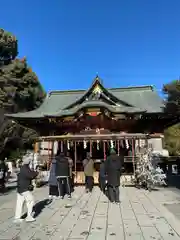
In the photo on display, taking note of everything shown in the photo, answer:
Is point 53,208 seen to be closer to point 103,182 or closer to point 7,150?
point 103,182

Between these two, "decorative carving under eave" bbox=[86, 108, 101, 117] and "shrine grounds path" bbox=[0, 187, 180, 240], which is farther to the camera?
"decorative carving under eave" bbox=[86, 108, 101, 117]

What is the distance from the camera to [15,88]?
27.9m

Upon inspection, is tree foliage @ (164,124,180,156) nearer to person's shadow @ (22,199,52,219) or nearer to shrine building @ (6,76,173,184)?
shrine building @ (6,76,173,184)

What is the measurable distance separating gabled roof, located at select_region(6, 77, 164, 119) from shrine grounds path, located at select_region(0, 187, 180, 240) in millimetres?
5796

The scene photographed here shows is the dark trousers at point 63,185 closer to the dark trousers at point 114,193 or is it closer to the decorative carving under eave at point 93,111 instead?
the dark trousers at point 114,193

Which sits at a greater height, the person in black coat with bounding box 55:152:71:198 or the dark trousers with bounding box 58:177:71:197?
the person in black coat with bounding box 55:152:71:198

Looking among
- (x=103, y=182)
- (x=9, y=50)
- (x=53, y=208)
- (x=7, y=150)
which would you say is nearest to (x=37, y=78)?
(x=9, y=50)

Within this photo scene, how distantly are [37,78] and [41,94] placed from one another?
2.74m

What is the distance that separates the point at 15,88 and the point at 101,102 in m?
17.6

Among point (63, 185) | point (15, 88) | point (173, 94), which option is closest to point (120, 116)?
point (173, 94)

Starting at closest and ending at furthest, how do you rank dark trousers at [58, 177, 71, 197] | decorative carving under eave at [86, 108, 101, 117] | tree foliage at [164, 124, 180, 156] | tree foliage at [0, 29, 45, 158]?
dark trousers at [58, 177, 71, 197], decorative carving under eave at [86, 108, 101, 117], tree foliage at [0, 29, 45, 158], tree foliage at [164, 124, 180, 156]

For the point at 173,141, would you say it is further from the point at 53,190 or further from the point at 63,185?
the point at 53,190

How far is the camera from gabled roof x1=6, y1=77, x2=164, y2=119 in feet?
43.9

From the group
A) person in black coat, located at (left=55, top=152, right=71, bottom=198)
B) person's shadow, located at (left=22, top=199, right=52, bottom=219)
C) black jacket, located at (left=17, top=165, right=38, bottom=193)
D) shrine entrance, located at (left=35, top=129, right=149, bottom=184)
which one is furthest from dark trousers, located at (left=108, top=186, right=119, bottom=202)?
black jacket, located at (left=17, top=165, right=38, bottom=193)
